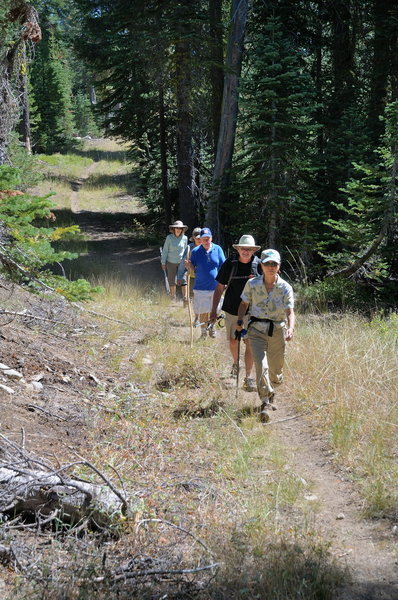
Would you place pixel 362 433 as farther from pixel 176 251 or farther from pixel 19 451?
pixel 176 251

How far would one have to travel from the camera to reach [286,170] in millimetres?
14906

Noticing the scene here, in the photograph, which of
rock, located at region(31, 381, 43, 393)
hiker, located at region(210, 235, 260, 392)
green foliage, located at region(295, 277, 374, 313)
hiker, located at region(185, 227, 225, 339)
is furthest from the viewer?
green foliage, located at region(295, 277, 374, 313)

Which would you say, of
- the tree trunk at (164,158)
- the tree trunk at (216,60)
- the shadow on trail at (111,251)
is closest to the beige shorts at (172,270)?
the shadow on trail at (111,251)

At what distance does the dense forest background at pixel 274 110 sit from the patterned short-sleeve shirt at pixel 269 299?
621 centimetres

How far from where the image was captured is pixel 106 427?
6129 mm

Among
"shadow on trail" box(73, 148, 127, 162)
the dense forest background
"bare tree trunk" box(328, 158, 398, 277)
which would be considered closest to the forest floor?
"bare tree trunk" box(328, 158, 398, 277)


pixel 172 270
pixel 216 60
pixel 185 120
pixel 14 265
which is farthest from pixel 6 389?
pixel 185 120

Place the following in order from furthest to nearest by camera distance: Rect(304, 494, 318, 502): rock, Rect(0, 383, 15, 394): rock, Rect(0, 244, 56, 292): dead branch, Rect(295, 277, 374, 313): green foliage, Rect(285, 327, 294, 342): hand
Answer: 1. Rect(295, 277, 374, 313): green foliage
2. Rect(285, 327, 294, 342): hand
3. Rect(0, 244, 56, 292): dead branch
4. Rect(0, 383, 15, 394): rock
5. Rect(304, 494, 318, 502): rock

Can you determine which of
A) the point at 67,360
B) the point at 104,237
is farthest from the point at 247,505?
the point at 104,237

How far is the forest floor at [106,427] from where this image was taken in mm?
4270

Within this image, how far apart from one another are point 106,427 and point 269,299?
2.32 meters

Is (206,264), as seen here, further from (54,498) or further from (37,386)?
(54,498)

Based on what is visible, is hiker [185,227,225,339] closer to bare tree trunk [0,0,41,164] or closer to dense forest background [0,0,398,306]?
bare tree trunk [0,0,41,164]

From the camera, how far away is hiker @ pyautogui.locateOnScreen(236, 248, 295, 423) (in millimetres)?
6730
